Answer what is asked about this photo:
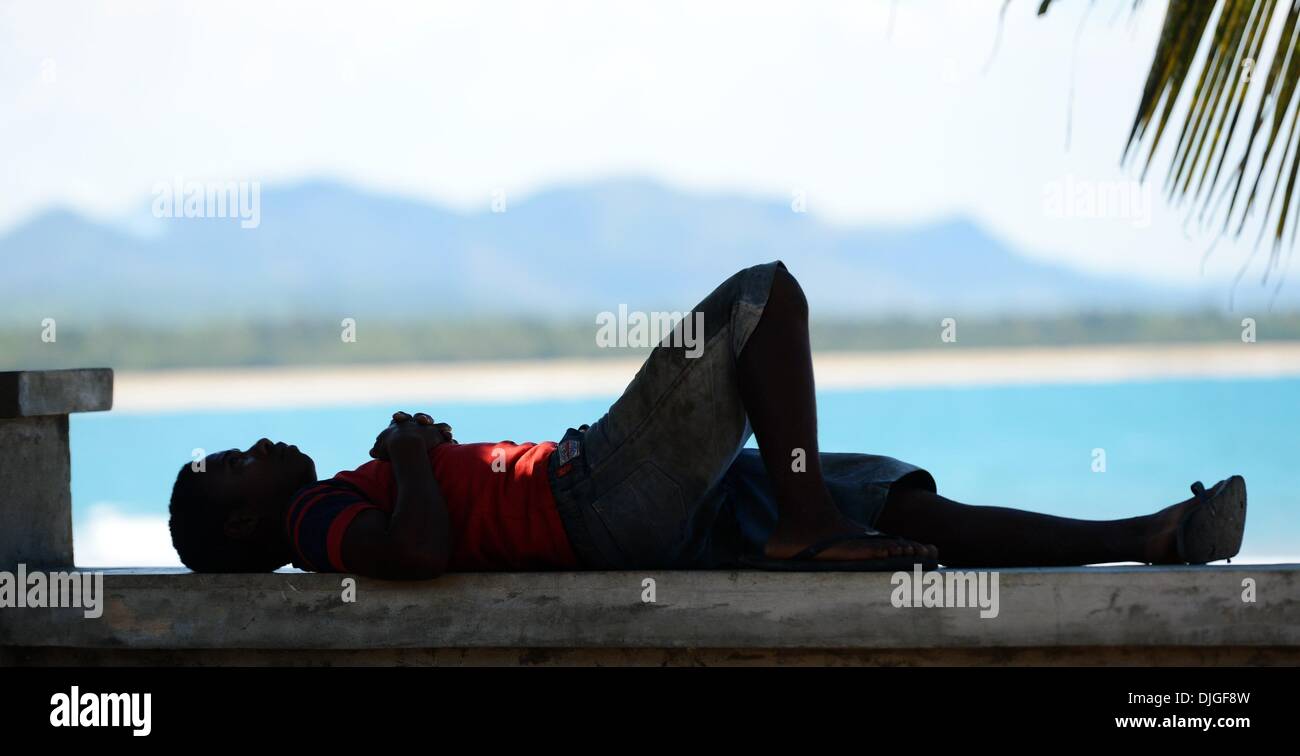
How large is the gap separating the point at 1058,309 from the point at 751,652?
93.1ft

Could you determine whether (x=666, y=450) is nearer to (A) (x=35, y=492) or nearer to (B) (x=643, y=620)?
(B) (x=643, y=620)

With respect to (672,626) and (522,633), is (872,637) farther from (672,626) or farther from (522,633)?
(522,633)

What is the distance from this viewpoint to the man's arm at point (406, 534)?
211 centimetres

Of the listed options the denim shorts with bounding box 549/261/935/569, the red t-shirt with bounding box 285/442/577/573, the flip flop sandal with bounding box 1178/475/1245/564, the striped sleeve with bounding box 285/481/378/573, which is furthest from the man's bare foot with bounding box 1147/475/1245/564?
the striped sleeve with bounding box 285/481/378/573

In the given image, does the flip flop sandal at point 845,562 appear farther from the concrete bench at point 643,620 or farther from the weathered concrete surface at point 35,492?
the weathered concrete surface at point 35,492

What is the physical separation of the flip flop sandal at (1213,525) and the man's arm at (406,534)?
4.09 ft

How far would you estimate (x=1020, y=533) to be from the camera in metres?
2.33

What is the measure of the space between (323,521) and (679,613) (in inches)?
24.3

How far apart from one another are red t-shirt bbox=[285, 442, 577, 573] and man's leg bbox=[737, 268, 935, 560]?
383 mm

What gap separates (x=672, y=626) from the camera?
7.10ft

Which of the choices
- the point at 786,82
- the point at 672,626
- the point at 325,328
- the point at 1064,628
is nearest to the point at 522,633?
the point at 672,626
